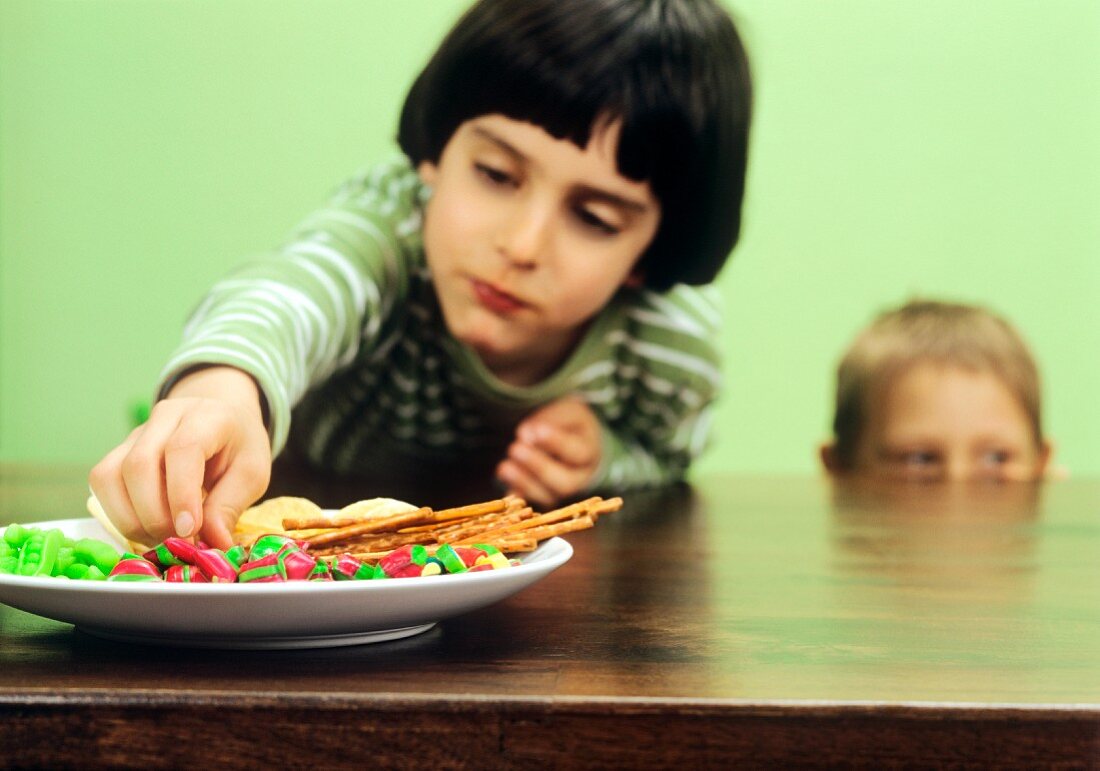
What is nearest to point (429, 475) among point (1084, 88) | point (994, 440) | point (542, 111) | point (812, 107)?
point (542, 111)

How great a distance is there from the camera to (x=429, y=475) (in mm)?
1301

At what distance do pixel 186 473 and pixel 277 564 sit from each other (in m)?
0.11

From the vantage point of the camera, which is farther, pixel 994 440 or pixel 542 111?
pixel 994 440

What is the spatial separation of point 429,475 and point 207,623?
0.97 meters

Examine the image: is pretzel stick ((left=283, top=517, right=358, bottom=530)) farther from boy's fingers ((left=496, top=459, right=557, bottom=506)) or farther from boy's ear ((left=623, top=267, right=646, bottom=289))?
boy's ear ((left=623, top=267, right=646, bottom=289))

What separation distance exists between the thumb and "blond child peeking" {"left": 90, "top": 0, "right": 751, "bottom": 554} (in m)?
0.28

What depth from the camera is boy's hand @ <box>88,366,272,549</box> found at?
0.45 metres

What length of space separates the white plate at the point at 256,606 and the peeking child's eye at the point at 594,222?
0.82 m

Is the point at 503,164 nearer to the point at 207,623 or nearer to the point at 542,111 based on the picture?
the point at 542,111

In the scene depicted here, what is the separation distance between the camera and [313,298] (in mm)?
1010

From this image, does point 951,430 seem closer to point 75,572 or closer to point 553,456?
point 553,456

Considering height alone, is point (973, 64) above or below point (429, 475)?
above

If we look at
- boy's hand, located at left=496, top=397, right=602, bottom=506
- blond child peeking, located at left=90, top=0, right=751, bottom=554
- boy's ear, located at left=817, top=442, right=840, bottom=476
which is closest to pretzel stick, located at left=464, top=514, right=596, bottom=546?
blond child peeking, located at left=90, top=0, right=751, bottom=554

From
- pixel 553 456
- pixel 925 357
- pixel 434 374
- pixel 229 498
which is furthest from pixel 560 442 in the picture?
pixel 925 357
